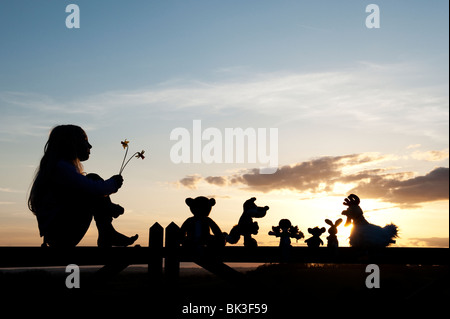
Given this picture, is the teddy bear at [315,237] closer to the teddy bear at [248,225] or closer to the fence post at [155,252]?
the teddy bear at [248,225]

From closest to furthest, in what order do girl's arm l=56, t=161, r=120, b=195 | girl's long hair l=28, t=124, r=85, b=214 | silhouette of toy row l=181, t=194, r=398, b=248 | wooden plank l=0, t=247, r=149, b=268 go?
wooden plank l=0, t=247, r=149, b=268 < girl's arm l=56, t=161, r=120, b=195 < girl's long hair l=28, t=124, r=85, b=214 < silhouette of toy row l=181, t=194, r=398, b=248

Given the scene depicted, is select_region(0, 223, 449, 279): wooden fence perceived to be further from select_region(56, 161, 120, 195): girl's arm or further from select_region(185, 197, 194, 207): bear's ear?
select_region(185, 197, 194, 207): bear's ear

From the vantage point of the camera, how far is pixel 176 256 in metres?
5.77

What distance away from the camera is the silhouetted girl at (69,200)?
5.60 metres

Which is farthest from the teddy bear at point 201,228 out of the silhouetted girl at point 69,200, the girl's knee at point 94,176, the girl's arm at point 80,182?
the girl's knee at point 94,176

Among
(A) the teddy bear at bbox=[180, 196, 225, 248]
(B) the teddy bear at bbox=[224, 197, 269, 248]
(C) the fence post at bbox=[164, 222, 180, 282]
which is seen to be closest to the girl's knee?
(C) the fence post at bbox=[164, 222, 180, 282]

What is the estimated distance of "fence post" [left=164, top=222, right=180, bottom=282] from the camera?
18.7ft

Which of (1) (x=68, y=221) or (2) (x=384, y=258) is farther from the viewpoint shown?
(2) (x=384, y=258)
